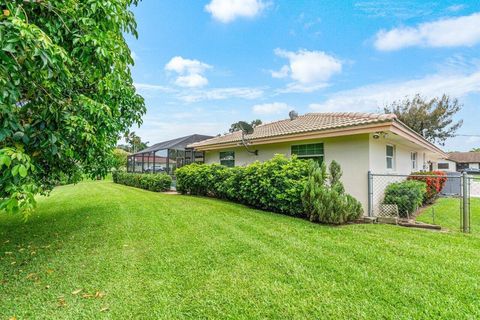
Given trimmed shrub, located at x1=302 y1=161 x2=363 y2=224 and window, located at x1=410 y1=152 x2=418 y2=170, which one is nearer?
trimmed shrub, located at x1=302 y1=161 x2=363 y2=224

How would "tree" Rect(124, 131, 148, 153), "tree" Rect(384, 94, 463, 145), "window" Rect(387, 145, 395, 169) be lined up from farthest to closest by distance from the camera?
"tree" Rect(124, 131, 148, 153) → "tree" Rect(384, 94, 463, 145) → "window" Rect(387, 145, 395, 169)

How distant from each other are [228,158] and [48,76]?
1065 centimetres

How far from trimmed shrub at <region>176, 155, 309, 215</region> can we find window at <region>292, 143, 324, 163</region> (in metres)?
0.66

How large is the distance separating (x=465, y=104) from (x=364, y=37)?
2535cm

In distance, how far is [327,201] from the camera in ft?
20.9

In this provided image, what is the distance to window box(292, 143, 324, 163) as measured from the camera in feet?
28.1

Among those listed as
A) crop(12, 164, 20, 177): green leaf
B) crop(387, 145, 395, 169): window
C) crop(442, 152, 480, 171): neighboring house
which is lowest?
crop(12, 164, 20, 177): green leaf

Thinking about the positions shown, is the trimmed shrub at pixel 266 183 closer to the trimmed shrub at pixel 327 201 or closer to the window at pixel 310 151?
the trimmed shrub at pixel 327 201

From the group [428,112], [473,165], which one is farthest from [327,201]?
[473,165]

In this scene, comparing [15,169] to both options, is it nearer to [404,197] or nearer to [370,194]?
[370,194]

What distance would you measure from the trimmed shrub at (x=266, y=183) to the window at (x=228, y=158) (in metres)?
1.44

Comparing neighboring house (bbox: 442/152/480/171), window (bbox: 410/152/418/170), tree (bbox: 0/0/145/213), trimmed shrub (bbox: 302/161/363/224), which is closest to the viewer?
tree (bbox: 0/0/145/213)

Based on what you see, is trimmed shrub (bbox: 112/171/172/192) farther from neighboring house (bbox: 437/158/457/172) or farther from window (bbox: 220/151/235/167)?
neighboring house (bbox: 437/158/457/172)

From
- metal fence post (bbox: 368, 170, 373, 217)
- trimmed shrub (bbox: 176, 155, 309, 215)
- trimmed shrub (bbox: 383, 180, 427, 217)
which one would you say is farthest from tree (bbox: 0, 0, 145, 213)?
trimmed shrub (bbox: 383, 180, 427, 217)
